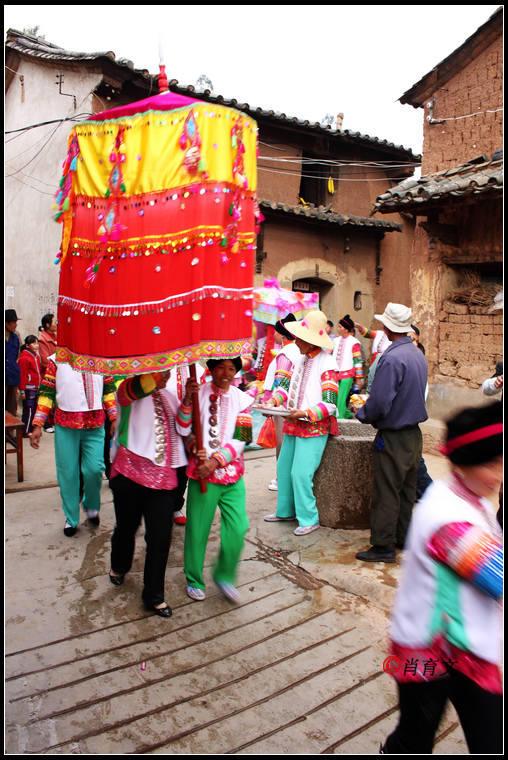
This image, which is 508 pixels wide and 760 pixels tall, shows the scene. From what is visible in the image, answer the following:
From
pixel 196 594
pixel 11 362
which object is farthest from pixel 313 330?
pixel 11 362

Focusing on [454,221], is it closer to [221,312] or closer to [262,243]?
[262,243]

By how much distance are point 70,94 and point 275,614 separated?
11.6m

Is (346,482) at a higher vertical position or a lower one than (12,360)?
lower

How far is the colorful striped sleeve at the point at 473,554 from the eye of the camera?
1.91 metres

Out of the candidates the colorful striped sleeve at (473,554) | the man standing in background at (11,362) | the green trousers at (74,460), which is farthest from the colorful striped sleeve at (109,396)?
the man standing in background at (11,362)

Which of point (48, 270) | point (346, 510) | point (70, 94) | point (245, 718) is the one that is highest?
point (70, 94)

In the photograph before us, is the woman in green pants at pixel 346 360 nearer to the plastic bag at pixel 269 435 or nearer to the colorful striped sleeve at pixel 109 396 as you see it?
the plastic bag at pixel 269 435

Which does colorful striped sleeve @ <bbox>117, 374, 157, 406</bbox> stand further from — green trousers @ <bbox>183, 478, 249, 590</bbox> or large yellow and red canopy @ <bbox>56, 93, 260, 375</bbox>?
green trousers @ <bbox>183, 478, 249, 590</bbox>

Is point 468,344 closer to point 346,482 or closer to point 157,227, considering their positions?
point 346,482

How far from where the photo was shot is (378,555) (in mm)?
4777

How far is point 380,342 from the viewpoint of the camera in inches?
346

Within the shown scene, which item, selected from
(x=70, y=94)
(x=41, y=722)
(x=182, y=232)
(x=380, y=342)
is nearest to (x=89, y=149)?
(x=182, y=232)

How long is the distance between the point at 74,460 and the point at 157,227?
2.82 m

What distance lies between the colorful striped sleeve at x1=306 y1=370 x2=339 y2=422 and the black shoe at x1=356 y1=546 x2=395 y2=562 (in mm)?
1208
